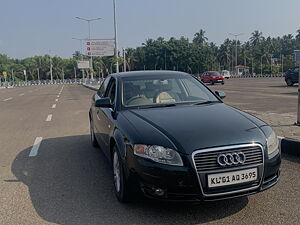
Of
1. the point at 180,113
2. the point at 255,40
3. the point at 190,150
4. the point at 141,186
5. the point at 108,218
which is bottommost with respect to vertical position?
the point at 108,218

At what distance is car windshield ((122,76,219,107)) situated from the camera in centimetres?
490

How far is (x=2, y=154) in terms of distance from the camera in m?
6.77

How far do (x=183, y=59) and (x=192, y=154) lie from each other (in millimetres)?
93727

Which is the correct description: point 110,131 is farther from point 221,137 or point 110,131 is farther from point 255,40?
point 255,40

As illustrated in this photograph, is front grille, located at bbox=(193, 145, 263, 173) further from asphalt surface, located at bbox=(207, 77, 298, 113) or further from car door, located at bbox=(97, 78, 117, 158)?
asphalt surface, located at bbox=(207, 77, 298, 113)

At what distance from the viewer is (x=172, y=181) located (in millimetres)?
3314

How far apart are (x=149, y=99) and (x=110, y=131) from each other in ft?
2.60

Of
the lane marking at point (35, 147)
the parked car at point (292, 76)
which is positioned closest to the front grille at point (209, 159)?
the lane marking at point (35, 147)

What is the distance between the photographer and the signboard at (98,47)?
170ft

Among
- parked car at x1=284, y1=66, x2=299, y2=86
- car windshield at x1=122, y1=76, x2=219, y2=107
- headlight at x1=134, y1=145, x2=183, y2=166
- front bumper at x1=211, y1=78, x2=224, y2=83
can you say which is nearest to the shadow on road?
headlight at x1=134, y1=145, x2=183, y2=166

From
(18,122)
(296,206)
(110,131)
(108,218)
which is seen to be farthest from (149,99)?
(18,122)

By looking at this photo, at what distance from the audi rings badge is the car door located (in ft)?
5.35

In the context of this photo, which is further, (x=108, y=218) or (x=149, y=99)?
(x=149, y=99)

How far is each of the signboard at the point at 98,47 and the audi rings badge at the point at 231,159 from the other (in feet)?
164
